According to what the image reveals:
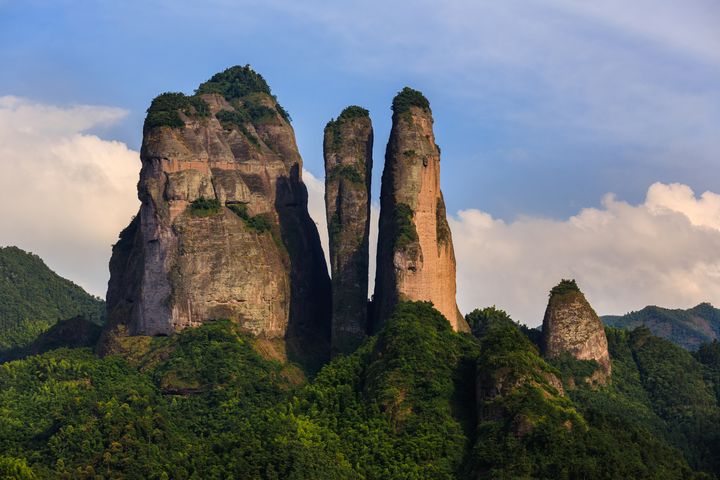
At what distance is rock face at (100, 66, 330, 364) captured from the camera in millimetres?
88062

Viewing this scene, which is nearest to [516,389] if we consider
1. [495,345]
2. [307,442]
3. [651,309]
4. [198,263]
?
[495,345]

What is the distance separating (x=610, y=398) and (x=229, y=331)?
19968 mm

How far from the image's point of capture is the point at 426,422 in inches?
2768

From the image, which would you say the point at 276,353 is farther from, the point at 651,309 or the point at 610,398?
the point at 651,309

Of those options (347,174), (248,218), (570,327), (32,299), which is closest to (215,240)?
(248,218)

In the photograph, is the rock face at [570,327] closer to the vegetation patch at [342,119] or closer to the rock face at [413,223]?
the rock face at [413,223]

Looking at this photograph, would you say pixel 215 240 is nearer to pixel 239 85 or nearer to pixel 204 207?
pixel 204 207

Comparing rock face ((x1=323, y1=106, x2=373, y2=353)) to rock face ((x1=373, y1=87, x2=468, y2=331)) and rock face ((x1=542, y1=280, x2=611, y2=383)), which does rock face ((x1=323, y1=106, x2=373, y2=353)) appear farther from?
rock face ((x1=542, y1=280, x2=611, y2=383))

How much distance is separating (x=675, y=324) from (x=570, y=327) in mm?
62422

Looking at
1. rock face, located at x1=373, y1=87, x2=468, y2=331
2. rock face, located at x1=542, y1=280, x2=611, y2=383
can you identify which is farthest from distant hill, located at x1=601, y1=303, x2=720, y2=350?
rock face, located at x1=373, y1=87, x2=468, y2=331

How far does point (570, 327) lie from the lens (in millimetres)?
88062

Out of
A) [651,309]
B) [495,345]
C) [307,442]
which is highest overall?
[651,309]

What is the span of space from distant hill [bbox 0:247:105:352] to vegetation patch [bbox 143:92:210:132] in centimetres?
2740

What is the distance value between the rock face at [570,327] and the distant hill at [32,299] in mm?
40097
